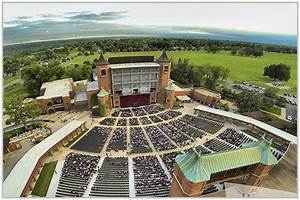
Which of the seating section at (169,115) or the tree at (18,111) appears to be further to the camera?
the seating section at (169,115)

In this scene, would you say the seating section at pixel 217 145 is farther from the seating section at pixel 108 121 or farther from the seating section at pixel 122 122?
the seating section at pixel 108 121

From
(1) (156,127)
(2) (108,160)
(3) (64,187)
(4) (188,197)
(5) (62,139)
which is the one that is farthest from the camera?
(1) (156,127)

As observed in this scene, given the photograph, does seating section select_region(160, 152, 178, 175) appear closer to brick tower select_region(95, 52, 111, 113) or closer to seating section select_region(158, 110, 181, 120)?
seating section select_region(158, 110, 181, 120)

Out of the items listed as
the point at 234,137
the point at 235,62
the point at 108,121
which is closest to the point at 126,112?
the point at 108,121

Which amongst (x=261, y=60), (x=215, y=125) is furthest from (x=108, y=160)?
(x=261, y=60)

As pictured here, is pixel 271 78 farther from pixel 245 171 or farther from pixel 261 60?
pixel 245 171

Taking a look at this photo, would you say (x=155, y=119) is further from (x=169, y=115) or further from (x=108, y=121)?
(x=108, y=121)

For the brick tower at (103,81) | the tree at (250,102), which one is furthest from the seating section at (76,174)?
the tree at (250,102)
